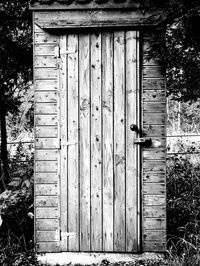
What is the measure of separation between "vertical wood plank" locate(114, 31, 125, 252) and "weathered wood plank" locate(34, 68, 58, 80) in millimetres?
679

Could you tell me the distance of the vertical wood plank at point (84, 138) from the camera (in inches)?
198

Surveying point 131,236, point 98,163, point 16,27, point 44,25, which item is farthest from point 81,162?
point 16,27

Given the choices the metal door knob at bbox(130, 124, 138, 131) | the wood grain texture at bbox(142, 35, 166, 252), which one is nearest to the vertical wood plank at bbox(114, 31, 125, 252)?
the metal door knob at bbox(130, 124, 138, 131)

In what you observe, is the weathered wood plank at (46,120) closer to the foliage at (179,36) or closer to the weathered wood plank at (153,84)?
the weathered wood plank at (153,84)

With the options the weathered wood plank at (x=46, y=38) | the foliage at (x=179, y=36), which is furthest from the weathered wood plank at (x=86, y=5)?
the foliage at (x=179, y=36)

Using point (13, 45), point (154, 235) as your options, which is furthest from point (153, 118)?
point (13, 45)

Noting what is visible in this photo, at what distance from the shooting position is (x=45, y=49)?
505 centimetres

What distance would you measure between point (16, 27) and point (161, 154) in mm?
3881

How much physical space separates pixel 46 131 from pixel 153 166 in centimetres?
125

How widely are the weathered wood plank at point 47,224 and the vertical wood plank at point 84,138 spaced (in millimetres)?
294

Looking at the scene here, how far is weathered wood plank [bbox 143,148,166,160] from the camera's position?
5.05m

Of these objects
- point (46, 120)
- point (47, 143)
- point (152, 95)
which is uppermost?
point (152, 95)

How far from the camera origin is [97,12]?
4.97m

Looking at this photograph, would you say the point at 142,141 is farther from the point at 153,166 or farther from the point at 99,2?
the point at 99,2
